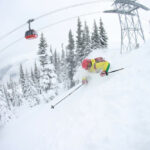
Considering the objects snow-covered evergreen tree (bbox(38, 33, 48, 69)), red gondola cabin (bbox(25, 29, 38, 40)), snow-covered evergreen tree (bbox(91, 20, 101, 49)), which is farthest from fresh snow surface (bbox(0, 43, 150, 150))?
snow-covered evergreen tree (bbox(91, 20, 101, 49))

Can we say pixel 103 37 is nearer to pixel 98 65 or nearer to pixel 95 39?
pixel 95 39

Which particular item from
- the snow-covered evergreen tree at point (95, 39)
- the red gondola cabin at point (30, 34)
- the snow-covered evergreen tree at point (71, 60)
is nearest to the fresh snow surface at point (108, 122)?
the red gondola cabin at point (30, 34)

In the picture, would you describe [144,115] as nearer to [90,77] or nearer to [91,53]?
[90,77]

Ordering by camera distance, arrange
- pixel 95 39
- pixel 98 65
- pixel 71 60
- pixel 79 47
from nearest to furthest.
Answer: pixel 98 65 < pixel 95 39 < pixel 79 47 < pixel 71 60

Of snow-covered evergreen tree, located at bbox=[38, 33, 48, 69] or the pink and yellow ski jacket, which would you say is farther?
snow-covered evergreen tree, located at bbox=[38, 33, 48, 69]

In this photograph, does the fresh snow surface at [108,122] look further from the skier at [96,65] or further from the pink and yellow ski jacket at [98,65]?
the skier at [96,65]

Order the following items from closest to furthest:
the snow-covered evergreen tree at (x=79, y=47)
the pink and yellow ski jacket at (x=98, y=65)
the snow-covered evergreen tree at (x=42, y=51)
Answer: the pink and yellow ski jacket at (x=98, y=65) → the snow-covered evergreen tree at (x=42, y=51) → the snow-covered evergreen tree at (x=79, y=47)

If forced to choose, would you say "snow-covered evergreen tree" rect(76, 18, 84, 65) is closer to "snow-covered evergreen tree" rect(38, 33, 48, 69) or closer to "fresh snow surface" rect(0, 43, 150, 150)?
"snow-covered evergreen tree" rect(38, 33, 48, 69)

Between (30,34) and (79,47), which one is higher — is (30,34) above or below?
below

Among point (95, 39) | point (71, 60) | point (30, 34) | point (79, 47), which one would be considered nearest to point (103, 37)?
point (95, 39)

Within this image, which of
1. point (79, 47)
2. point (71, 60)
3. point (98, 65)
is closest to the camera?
point (98, 65)

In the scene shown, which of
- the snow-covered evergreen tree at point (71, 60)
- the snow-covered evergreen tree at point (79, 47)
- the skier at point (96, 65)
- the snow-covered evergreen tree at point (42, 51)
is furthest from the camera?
the snow-covered evergreen tree at point (71, 60)

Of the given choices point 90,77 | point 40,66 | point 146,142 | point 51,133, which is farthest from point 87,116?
point 40,66

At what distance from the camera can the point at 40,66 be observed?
18547 mm
